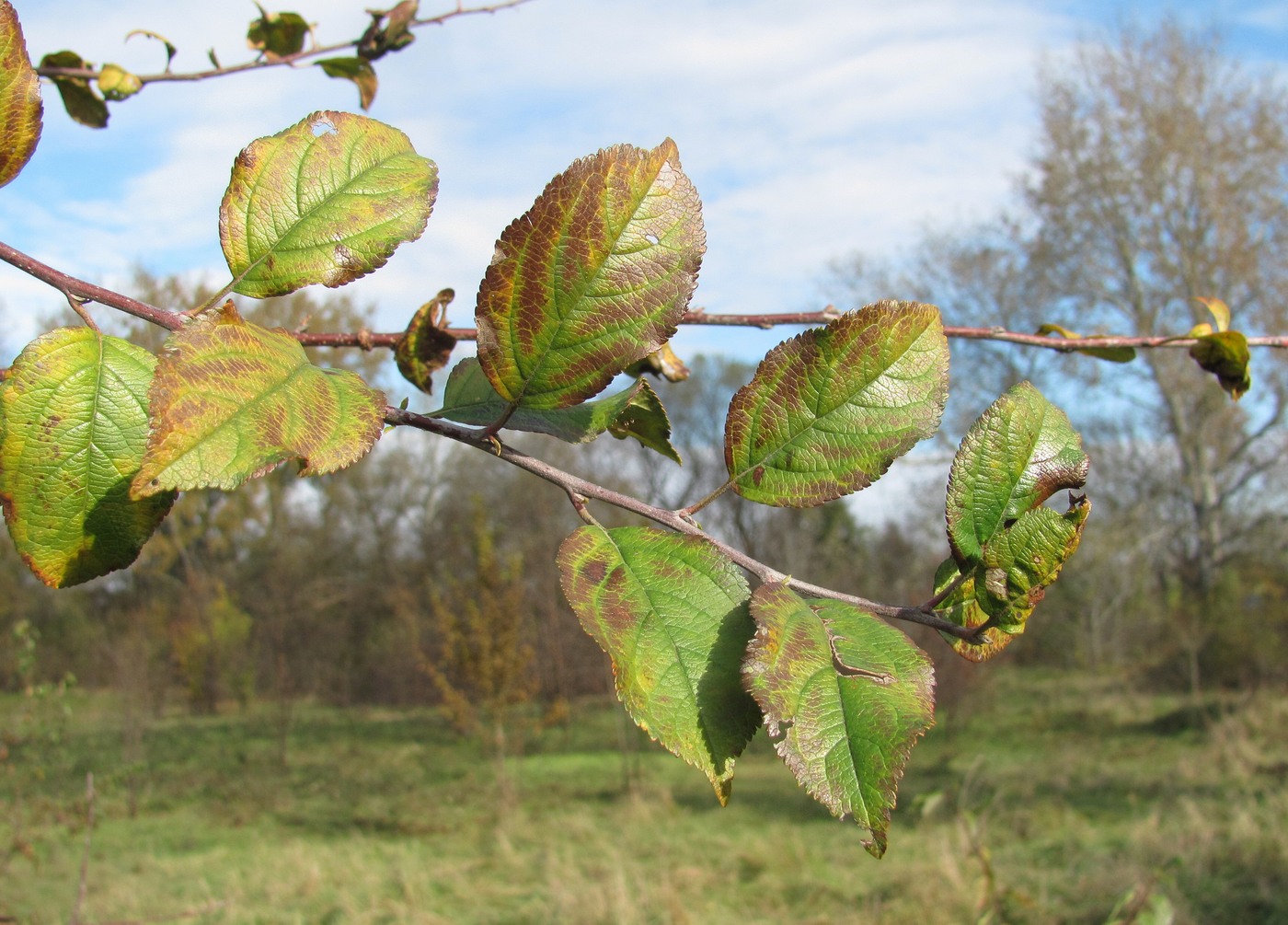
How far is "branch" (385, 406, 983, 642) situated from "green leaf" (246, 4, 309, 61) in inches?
29.7

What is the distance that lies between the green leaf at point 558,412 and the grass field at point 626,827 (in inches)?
62.8

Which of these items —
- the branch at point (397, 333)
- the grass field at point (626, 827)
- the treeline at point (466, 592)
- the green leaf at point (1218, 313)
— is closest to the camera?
the branch at point (397, 333)

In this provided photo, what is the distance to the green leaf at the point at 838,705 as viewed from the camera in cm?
24

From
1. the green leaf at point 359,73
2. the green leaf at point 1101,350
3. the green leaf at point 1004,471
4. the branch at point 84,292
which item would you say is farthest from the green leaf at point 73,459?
the green leaf at point 359,73

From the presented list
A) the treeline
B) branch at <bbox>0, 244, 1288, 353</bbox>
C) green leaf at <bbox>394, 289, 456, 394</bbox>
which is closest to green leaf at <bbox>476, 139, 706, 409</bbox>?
branch at <bbox>0, 244, 1288, 353</bbox>

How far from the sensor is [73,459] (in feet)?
0.95

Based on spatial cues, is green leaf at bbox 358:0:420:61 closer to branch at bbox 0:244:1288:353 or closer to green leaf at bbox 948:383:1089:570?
branch at bbox 0:244:1288:353

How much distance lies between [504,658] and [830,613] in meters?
9.63

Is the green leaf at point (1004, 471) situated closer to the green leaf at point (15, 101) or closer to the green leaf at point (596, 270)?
the green leaf at point (596, 270)

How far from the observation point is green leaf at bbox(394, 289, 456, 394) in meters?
0.45

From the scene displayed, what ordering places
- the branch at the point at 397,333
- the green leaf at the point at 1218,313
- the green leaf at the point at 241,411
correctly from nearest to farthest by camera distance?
the green leaf at the point at 241,411 < the branch at the point at 397,333 < the green leaf at the point at 1218,313

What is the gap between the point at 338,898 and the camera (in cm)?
555

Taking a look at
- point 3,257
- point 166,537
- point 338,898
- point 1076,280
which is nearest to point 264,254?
point 3,257

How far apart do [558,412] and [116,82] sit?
2.53 feet
